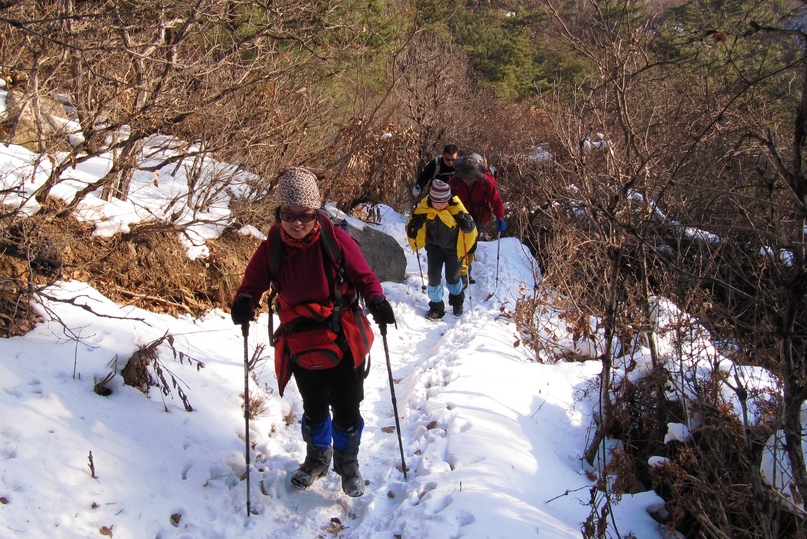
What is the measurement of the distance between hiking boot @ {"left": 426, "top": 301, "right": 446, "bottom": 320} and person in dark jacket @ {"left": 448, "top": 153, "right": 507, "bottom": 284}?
504mm

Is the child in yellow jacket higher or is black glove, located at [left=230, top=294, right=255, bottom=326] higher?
the child in yellow jacket

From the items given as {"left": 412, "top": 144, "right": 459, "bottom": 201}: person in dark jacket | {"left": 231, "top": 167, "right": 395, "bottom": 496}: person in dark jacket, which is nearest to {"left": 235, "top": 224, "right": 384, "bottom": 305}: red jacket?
{"left": 231, "top": 167, "right": 395, "bottom": 496}: person in dark jacket

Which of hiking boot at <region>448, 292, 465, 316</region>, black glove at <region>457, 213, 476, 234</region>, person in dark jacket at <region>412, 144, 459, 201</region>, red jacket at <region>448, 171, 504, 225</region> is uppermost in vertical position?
person in dark jacket at <region>412, 144, 459, 201</region>

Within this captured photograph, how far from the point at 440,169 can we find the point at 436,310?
204cm

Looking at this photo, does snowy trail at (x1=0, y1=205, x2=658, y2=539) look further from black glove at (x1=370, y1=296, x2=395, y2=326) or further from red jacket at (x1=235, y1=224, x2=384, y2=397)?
black glove at (x1=370, y1=296, x2=395, y2=326)

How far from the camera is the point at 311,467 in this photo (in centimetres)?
387

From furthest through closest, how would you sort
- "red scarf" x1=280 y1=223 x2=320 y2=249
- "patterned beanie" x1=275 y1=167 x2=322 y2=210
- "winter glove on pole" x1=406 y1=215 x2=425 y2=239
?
"winter glove on pole" x1=406 y1=215 x2=425 y2=239
"red scarf" x1=280 y1=223 x2=320 y2=249
"patterned beanie" x1=275 y1=167 x2=322 y2=210

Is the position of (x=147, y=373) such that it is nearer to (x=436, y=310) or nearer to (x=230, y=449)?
(x=230, y=449)

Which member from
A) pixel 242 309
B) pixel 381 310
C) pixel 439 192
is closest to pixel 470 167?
pixel 439 192

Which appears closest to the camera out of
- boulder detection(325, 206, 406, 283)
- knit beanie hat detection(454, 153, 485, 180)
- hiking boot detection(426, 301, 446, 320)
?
knit beanie hat detection(454, 153, 485, 180)

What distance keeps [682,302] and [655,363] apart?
621 mm

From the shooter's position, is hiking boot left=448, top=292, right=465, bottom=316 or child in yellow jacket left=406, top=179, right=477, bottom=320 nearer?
child in yellow jacket left=406, top=179, right=477, bottom=320

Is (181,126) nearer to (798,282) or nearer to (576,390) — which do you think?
(576,390)

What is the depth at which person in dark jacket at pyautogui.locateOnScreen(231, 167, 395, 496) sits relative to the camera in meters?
3.33
